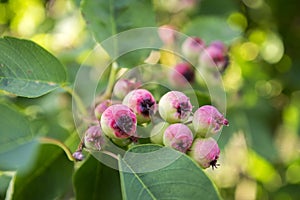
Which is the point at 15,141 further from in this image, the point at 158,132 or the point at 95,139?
the point at 158,132

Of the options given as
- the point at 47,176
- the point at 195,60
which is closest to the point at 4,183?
the point at 47,176

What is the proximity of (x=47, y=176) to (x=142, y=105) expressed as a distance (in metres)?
0.33

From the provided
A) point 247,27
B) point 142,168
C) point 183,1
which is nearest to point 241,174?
point 247,27

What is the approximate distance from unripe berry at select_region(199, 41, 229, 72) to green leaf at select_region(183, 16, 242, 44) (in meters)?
0.17

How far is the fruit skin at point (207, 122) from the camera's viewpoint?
976mm

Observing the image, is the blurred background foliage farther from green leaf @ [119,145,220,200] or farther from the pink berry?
green leaf @ [119,145,220,200]

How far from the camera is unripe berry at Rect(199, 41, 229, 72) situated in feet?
4.74

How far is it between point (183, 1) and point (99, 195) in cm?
116

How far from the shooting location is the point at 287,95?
2.21 meters

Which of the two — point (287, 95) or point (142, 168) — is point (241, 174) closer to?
point (287, 95)

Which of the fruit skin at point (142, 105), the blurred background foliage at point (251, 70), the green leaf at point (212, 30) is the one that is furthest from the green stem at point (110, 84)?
the blurred background foliage at point (251, 70)

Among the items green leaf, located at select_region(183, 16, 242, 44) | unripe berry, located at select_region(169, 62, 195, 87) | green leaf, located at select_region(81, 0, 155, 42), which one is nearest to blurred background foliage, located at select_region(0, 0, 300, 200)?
green leaf, located at select_region(183, 16, 242, 44)

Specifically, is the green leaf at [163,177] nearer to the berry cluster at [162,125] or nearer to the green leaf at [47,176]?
the berry cluster at [162,125]

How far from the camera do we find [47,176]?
1.21 metres
